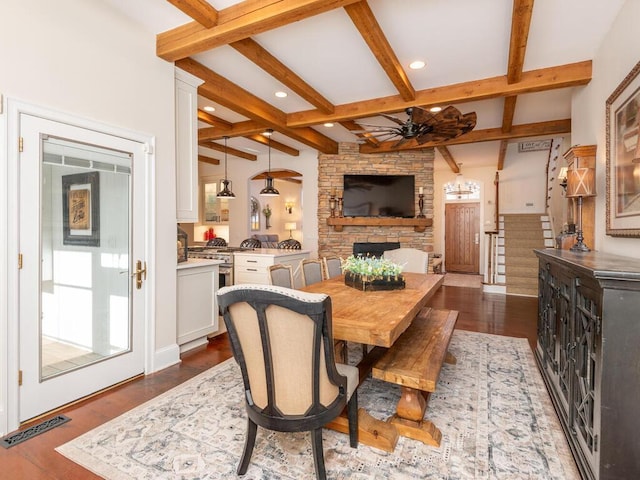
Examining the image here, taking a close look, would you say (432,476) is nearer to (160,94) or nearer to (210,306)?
(210,306)

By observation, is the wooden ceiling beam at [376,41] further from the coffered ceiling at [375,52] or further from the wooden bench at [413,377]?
the wooden bench at [413,377]

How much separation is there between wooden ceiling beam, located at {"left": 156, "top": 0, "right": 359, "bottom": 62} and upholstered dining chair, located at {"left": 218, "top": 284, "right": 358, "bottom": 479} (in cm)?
198

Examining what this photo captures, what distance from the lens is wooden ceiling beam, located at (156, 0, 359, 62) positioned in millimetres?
2307

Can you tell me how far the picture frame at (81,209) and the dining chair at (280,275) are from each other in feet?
4.46

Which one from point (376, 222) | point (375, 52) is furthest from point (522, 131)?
point (375, 52)

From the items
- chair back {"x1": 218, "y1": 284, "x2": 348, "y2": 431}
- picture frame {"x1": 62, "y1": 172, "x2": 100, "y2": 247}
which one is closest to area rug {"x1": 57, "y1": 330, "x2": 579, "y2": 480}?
chair back {"x1": 218, "y1": 284, "x2": 348, "y2": 431}

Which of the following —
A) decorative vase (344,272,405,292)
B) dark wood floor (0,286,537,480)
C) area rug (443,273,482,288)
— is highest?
decorative vase (344,272,405,292)

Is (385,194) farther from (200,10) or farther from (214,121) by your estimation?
(200,10)

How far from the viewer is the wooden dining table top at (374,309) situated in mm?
1734

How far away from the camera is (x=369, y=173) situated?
22.7 feet

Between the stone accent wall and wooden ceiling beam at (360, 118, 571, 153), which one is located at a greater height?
wooden ceiling beam at (360, 118, 571, 153)

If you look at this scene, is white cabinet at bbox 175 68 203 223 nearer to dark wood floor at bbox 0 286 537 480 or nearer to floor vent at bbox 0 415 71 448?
dark wood floor at bbox 0 286 537 480

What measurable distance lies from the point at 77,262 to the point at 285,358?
1931mm

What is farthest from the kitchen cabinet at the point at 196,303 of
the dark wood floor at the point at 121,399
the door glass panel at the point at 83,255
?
the door glass panel at the point at 83,255
